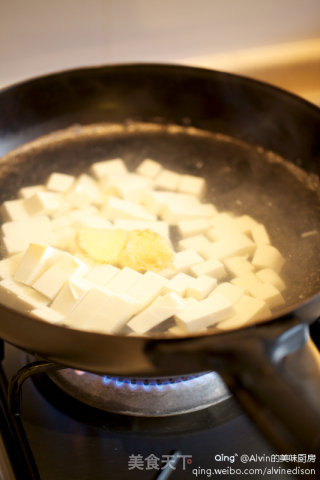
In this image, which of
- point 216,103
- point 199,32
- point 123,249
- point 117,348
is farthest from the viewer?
point 199,32

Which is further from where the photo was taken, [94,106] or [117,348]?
[94,106]

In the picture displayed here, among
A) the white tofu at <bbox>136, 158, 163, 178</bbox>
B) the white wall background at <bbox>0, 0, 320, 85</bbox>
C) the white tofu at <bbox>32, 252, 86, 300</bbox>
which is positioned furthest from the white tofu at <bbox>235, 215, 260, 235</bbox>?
the white wall background at <bbox>0, 0, 320, 85</bbox>

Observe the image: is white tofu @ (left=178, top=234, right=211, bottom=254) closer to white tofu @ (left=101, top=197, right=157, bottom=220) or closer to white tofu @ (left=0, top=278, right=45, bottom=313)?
white tofu @ (left=101, top=197, right=157, bottom=220)

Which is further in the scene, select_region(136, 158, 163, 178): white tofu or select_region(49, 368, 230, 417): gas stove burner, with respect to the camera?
select_region(136, 158, 163, 178): white tofu

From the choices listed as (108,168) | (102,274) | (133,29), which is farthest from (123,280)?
(133,29)

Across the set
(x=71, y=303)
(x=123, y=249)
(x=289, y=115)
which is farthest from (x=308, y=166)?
(x=71, y=303)

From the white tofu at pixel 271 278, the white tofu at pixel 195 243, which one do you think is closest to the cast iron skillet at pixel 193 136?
the white tofu at pixel 271 278

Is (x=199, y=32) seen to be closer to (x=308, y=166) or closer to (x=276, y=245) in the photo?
(x=308, y=166)
